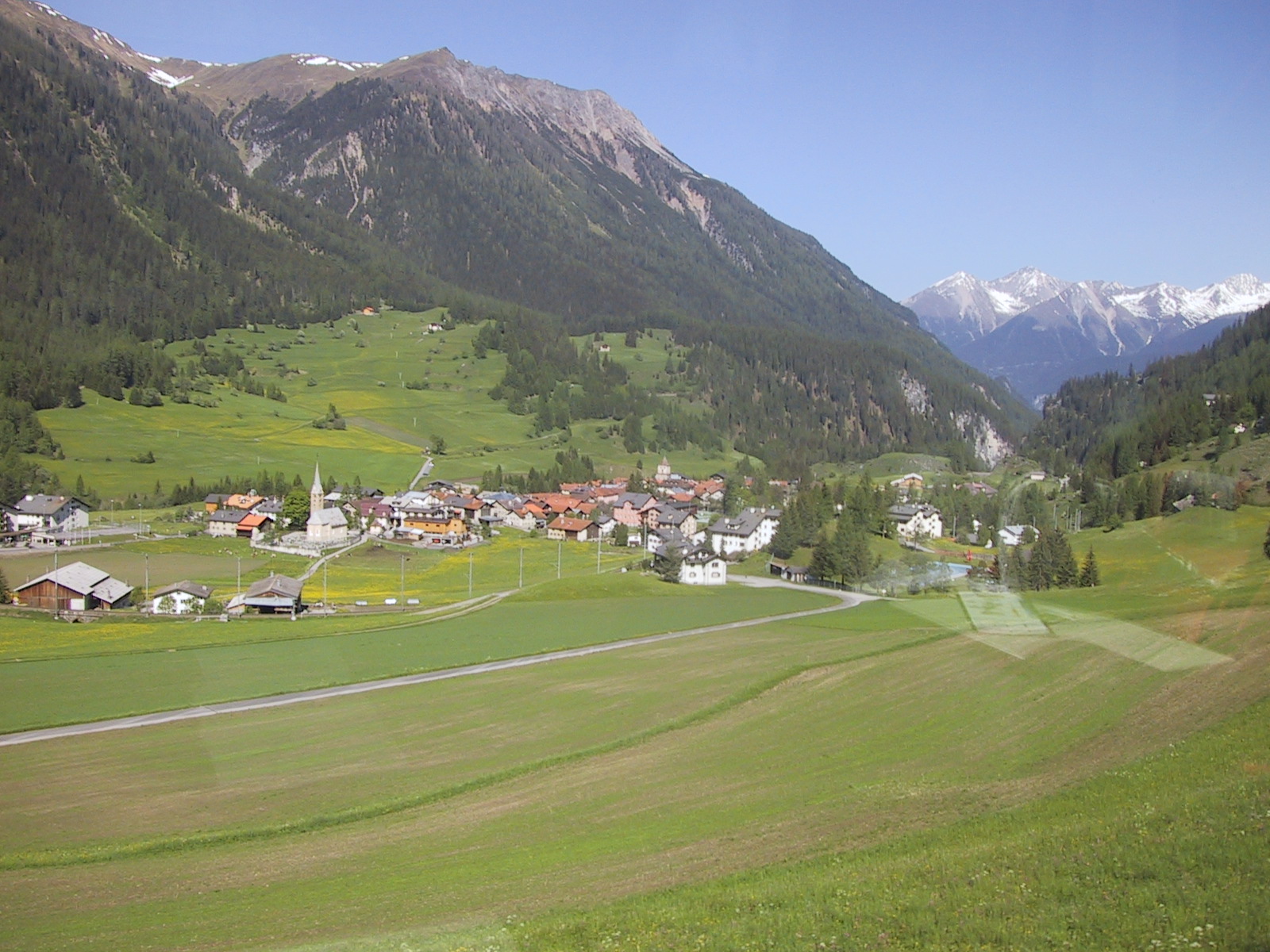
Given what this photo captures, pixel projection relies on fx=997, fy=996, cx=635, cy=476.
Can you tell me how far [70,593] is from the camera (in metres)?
57.5

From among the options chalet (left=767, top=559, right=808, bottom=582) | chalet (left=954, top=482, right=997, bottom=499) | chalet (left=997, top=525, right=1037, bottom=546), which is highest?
chalet (left=954, top=482, right=997, bottom=499)

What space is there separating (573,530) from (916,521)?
34.6 meters

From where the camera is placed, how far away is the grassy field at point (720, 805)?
45.2 feet

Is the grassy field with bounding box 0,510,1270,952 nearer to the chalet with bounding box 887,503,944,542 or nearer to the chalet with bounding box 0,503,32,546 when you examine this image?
the chalet with bounding box 887,503,944,542

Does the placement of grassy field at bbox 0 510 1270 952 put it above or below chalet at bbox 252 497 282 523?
below

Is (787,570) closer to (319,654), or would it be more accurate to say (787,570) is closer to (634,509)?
(634,509)

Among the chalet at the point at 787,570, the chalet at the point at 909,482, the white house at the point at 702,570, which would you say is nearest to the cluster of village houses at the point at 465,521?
the white house at the point at 702,570

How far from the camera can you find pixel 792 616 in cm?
5581

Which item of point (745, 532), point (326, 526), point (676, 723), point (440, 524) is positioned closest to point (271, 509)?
point (326, 526)

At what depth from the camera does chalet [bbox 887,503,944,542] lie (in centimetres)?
8312

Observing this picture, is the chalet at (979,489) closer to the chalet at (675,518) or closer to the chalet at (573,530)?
the chalet at (675,518)

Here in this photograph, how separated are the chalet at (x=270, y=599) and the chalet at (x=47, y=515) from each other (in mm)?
37058

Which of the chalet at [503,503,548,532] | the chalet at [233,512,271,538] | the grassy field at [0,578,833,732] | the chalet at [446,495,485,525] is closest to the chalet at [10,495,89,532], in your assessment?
the chalet at [233,512,271,538]

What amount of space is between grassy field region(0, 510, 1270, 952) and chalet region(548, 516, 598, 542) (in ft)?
202
